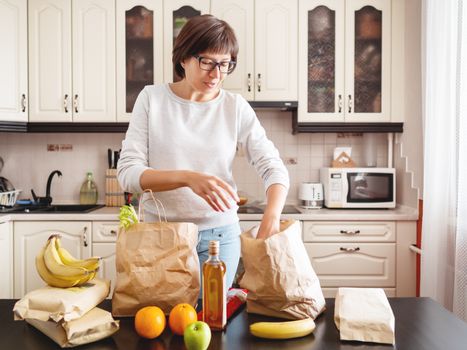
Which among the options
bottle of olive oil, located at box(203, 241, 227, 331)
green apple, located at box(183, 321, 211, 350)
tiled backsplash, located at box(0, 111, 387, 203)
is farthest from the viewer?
tiled backsplash, located at box(0, 111, 387, 203)

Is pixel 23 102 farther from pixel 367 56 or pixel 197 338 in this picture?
pixel 197 338

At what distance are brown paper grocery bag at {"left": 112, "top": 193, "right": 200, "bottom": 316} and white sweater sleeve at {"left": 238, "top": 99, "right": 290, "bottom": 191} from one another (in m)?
0.43

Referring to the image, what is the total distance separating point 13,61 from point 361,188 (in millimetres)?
2349

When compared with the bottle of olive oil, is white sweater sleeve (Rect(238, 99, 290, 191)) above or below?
above

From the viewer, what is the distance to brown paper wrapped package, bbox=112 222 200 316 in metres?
1.08

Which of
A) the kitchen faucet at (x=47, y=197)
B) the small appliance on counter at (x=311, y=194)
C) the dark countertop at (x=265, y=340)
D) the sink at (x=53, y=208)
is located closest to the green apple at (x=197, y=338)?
the dark countertop at (x=265, y=340)

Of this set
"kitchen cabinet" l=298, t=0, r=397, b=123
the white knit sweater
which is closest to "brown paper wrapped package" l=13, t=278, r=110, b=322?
the white knit sweater

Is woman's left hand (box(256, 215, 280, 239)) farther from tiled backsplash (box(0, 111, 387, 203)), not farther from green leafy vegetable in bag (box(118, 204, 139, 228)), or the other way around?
tiled backsplash (box(0, 111, 387, 203))

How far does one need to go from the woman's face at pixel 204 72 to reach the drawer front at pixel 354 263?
163cm

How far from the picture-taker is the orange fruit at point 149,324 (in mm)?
992

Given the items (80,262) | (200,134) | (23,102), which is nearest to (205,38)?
(200,134)

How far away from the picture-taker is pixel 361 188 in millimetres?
3021

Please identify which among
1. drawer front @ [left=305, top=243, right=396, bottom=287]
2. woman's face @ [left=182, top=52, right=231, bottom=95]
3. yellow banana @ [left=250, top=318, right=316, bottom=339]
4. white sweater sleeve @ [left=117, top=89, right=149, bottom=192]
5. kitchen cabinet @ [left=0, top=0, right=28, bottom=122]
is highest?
kitchen cabinet @ [left=0, top=0, right=28, bottom=122]

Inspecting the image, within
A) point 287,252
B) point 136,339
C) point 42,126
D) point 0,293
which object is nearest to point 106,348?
point 136,339
